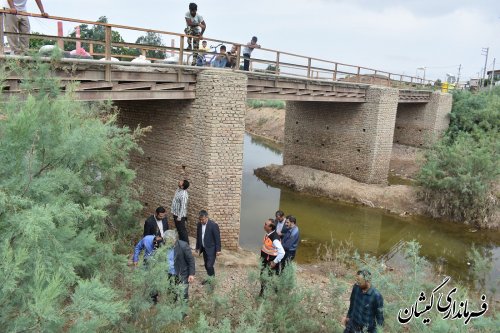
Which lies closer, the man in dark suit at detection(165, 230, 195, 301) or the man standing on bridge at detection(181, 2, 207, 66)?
the man in dark suit at detection(165, 230, 195, 301)

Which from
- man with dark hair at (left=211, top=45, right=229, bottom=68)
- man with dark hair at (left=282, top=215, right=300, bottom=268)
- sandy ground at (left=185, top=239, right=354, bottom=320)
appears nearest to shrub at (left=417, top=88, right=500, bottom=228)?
sandy ground at (left=185, top=239, right=354, bottom=320)

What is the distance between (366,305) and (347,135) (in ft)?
43.9

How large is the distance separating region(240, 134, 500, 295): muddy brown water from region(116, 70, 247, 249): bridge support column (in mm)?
2372

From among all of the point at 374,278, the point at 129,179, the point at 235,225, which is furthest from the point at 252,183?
the point at 374,278

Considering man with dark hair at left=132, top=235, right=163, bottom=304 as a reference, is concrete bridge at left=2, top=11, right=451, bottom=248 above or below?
above

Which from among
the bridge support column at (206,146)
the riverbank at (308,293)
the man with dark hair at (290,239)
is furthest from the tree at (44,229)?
the bridge support column at (206,146)

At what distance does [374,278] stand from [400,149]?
19197mm

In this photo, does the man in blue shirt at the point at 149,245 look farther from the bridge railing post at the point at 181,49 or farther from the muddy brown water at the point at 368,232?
the muddy brown water at the point at 368,232

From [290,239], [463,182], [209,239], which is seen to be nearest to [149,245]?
[209,239]

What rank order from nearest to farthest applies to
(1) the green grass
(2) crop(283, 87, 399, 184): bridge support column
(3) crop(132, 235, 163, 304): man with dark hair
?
(3) crop(132, 235, 163, 304): man with dark hair
(2) crop(283, 87, 399, 184): bridge support column
(1) the green grass

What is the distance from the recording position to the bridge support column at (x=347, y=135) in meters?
Result: 16.9

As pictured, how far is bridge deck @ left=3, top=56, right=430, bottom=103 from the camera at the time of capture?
6957 mm

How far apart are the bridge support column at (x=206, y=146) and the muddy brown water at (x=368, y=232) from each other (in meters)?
2.37

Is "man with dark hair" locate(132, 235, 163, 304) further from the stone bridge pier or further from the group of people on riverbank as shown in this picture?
the stone bridge pier
